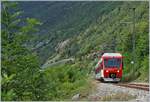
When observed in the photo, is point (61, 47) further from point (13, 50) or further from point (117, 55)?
point (13, 50)

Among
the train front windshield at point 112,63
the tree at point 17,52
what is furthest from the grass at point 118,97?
the train front windshield at point 112,63

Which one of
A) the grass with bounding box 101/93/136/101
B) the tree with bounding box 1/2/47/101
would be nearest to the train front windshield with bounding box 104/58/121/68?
the grass with bounding box 101/93/136/101

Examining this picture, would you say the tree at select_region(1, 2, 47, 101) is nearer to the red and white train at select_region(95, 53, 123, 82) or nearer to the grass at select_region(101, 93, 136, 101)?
the grass at select_region(101, 93, 136, 101)

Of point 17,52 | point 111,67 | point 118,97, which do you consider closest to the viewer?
point 17,52

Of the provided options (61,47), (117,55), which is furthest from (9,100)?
(61,47)

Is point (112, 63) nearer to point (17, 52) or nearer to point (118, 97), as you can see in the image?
point (118, 97)

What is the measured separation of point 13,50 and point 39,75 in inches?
70.3

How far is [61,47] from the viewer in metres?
149

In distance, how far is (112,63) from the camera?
4103cm

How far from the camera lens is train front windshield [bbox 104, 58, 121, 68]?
4075cm

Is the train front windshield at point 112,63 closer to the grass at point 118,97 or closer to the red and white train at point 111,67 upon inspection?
the red and white train at point 111,67

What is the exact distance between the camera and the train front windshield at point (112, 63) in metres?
40.8

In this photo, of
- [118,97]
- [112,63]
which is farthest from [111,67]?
[118,97]

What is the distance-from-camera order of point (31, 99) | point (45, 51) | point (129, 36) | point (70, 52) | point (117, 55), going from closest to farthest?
point (31, 99) < point (117, 55) < point (129, 36) < point (70, 52) < point (45, 51)
